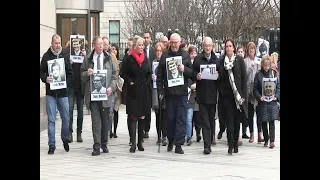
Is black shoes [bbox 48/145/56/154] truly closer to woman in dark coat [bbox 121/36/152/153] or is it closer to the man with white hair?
woman in dark coat [bbox 121/36/152/153]

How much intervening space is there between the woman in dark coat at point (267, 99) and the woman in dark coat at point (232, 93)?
86cm

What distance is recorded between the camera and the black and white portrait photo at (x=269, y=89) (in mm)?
14703

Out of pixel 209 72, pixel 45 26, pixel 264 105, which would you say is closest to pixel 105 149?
pixel 209 72

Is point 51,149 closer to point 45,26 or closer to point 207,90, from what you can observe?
point 207,90

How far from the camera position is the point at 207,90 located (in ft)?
44.8

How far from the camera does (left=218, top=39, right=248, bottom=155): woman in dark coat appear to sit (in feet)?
44.4

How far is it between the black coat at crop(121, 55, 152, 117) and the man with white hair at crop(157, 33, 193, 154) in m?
0.27

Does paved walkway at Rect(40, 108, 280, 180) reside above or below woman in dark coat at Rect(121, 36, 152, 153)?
below

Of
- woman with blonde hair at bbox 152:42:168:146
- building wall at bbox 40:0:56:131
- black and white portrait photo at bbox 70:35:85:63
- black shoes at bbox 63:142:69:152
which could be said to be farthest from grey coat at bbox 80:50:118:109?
building wall at bbox 40:0:56:131

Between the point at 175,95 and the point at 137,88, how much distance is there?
0.70 m

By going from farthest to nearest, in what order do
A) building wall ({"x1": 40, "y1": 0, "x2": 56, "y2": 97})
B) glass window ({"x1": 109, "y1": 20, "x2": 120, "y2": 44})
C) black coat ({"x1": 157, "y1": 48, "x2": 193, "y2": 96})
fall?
glass window ({"x1": 109, "y1": 20, "x2": 120, "y2": 44})
building wall ({"x1": 40, "y1": 0, "x2": 56, "y2": 97})
black coat ({"x1": 157, "y1": 48, "x2": 193, "y2": 96})

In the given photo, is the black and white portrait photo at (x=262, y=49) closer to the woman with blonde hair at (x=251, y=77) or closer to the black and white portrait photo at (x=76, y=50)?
the woman with blonde hair at (x=251, y=77)

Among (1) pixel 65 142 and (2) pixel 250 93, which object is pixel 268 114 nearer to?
(2) pixel 250 93

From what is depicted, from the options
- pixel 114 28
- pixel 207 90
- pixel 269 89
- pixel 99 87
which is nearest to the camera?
pixel 99 87
